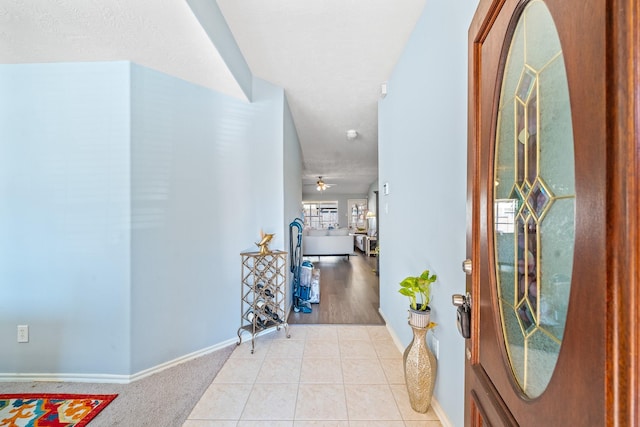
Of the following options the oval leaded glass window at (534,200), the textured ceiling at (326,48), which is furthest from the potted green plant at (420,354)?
the textured ceiling at (326,48)

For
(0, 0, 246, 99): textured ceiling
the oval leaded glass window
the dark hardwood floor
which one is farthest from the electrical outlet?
the oval leaded glass window

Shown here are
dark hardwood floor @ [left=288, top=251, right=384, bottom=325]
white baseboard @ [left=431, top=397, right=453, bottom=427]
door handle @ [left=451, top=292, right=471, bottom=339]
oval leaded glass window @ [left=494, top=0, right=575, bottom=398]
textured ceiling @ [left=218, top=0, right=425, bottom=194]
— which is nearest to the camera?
oval leaded glass window @ [left=494, top=0, right=575, bottom=398]

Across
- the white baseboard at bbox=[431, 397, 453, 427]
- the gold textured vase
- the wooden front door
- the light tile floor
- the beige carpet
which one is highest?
the wooden front door

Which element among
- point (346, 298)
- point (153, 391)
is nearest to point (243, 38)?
point (153, 391)

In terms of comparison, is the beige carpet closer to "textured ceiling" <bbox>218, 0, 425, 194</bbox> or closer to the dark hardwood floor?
the dark hardwood floor

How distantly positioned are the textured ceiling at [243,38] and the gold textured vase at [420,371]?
2194 mm

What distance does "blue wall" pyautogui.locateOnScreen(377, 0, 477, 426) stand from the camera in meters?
1.30

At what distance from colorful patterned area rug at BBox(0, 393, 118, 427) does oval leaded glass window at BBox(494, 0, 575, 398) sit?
2314 mm

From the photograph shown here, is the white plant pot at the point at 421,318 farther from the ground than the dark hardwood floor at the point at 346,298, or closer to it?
farther from the ground

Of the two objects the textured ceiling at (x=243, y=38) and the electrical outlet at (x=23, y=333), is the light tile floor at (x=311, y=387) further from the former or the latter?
the textured ceiling at (x=243, y=38)

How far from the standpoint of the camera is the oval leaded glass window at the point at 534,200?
1.50 feet

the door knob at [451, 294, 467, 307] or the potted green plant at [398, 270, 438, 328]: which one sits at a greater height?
the door knob at [451, 294, 467, 307]

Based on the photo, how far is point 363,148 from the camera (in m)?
5.04

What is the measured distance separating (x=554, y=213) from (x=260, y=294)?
7.44ft
